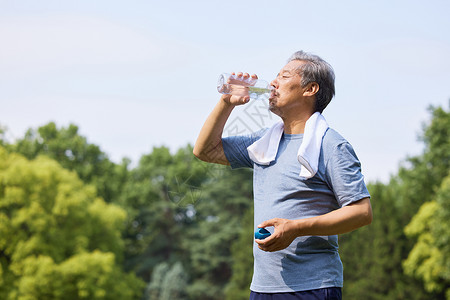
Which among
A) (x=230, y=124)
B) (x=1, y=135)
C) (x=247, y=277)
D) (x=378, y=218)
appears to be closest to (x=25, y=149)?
(x=1, y=135)

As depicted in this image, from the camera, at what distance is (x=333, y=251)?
2.91 meters

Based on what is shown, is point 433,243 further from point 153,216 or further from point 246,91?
point 246,91

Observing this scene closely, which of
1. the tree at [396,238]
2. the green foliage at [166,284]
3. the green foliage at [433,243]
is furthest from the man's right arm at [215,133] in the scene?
the green foliage at [166,284]

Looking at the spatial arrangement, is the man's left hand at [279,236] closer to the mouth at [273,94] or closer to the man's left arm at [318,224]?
the man's left arm at [318,224]

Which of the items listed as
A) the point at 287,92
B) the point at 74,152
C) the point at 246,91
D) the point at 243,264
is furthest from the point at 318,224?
the point at 74,152

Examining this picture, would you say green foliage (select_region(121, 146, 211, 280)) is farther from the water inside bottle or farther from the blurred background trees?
the water inside bottle

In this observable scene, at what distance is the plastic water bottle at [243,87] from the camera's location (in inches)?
125

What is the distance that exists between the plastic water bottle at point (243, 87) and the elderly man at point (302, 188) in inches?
1.3

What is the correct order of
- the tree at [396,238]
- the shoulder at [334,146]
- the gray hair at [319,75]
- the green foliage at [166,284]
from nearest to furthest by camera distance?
the shoulder at [334,146] < the gray hair at [319,75] < the tree at [396,238] < the green foliage at [166,284]

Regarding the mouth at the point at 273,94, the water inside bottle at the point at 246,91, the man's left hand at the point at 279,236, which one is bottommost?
the man's left hand at the point at 279,236

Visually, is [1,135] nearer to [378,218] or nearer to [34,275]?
[34,275]

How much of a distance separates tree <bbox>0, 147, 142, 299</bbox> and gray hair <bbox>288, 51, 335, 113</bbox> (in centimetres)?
2543

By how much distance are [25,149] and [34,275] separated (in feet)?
40.5

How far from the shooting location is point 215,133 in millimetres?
3299
